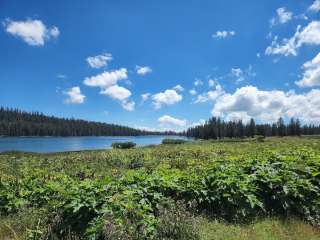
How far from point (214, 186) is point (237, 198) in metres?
0.57

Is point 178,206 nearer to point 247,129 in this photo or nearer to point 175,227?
point 175,227

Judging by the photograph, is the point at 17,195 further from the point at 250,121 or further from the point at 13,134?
the point at 13,134

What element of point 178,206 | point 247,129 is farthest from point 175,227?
point 247,129

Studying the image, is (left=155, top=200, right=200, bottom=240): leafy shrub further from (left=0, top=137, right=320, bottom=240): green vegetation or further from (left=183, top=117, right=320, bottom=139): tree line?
(left=183, top=117, right=320, bottom=139): tree line

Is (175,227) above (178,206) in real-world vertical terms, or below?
below

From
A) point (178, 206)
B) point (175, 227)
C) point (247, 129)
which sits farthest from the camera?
point (247, 129)

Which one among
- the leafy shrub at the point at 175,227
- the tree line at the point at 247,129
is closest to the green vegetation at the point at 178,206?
the leafy shrub at the point at 175,227

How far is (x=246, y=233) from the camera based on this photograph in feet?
19.7

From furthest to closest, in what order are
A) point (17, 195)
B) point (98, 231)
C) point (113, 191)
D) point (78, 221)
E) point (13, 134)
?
point (13, 134) < point (17, 195) < point (113, 191) < point (78, 221) < point (98, 231)

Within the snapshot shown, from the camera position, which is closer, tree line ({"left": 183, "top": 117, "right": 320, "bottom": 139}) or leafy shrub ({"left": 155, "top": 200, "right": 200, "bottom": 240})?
leafy shrub ({"left": 155, "top": 200, "right": 200, "bottom": 240})

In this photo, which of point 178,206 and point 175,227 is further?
point 178,206

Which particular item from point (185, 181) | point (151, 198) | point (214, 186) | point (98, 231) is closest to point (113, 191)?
point (151, 198)

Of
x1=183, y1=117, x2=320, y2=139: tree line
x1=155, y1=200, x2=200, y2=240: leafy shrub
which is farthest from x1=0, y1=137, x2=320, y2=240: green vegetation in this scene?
x1=183, y1=117, x2=320, y2=139: tree line

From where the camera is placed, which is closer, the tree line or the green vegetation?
the green vegetation
